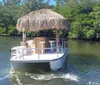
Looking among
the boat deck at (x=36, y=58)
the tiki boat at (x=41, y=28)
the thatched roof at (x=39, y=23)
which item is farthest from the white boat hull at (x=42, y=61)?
the thatched roof at (x=39, y=23)

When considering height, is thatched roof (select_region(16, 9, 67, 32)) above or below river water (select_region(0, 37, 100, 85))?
above

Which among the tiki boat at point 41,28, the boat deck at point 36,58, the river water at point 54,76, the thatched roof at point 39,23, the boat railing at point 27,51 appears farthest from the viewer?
the thatched roof at point 39,23

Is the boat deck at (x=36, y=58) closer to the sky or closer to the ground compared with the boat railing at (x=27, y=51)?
closer to the ground

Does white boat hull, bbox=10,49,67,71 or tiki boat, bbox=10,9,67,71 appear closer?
white boat hull, bbox=10,49,67,71

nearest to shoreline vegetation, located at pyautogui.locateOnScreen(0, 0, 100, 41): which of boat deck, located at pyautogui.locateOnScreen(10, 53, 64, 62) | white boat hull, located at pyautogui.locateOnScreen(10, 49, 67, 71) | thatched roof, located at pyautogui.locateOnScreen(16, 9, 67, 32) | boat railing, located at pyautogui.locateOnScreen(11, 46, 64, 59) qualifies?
thatched roof, located at pyautogui.locateOnScreen(16, 9, 67, 32)

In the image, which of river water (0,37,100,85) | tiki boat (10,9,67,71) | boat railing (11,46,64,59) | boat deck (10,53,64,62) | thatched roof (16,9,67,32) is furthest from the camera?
thatched roof (16,9,67,32)

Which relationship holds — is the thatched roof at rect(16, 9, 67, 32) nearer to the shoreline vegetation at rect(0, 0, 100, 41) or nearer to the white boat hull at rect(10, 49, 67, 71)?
the white boat hull at rect(10, 49, 67, 71)

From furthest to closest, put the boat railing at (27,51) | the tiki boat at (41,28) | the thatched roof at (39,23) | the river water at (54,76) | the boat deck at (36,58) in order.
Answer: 1. the thatched roof at (39,23)
2. the tiki boat at (41,28)
3. the boat railing at (27,51)
4. the boat deck at (36,58)
5. the river water at (54,76)

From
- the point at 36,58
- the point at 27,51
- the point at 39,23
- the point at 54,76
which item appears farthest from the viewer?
the point at 39,23

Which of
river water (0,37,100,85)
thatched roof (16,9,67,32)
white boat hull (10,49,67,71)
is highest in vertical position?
thatched roof (16,9,67,32)

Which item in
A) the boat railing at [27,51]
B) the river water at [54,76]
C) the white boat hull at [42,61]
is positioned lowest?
the river water at [54,76]

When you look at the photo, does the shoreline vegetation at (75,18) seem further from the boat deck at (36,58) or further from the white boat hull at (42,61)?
the white boat hull at (42,61)

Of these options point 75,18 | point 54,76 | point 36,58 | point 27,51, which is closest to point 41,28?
point 27,51

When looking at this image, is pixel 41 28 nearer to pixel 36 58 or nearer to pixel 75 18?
pixel 36 58
